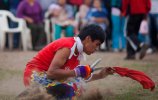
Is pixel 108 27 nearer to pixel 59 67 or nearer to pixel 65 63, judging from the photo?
pixel 65 63

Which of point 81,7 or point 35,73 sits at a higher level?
point 35,73

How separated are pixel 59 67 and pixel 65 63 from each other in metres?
0.20

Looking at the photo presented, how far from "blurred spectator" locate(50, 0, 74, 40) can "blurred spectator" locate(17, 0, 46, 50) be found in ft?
1.30

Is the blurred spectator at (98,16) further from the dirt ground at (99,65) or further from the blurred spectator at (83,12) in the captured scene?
the dirt ground at (99,65)

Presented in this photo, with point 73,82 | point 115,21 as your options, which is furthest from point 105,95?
point 115,21

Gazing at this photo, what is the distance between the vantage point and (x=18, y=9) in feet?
50.5

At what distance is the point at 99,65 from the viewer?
36.9 ft

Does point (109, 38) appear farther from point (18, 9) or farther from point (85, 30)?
point (85, 30)

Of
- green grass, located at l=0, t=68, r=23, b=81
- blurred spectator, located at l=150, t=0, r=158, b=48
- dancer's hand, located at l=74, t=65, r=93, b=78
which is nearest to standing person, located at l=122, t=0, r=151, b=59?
blurred spectator, located at l=150, t=0, r=158, b=48

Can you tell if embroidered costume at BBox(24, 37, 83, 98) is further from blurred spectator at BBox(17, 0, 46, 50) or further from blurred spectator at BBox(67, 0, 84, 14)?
blurred spectator at BBox(67, 0, 84, 14)

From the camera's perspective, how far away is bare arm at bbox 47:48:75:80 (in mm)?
6230

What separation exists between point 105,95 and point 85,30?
117 cm

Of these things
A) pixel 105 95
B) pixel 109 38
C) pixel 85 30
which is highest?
pixel 85 30

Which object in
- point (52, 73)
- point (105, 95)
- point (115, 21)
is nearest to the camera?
point (52, 73)
